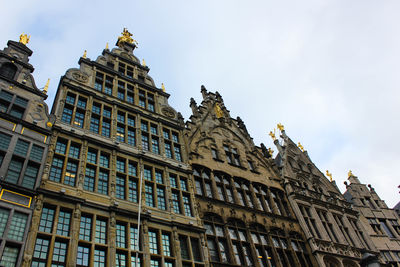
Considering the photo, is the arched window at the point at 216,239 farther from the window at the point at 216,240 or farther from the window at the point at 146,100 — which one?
the window at the point at 146,100

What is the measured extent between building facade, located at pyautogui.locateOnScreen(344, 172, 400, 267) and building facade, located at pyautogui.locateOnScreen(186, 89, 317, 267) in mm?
10017

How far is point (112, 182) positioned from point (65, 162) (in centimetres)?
268

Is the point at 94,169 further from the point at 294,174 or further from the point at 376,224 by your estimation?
the point at 376,224

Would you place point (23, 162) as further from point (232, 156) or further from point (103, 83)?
point (232, 156)

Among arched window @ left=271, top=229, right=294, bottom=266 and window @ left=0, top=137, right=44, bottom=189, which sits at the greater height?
window @ left=0, top=137, right=44, bottom=189

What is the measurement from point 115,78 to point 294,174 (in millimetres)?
18596

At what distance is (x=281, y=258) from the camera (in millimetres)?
24047

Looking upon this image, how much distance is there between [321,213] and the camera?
30938mm

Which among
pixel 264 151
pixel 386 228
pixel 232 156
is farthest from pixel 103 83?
pixel 386 228

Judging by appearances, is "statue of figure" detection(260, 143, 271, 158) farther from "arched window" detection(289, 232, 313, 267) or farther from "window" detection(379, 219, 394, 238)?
"window" detection(379, 219, 394, 238)

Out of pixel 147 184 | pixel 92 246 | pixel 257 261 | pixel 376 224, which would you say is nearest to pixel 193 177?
pixel 147 184

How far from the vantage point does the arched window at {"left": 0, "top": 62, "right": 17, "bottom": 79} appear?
20.9m

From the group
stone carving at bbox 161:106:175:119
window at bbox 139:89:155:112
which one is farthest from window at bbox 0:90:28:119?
stone carving at bbox 161:106:175:119

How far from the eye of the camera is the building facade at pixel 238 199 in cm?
2242
